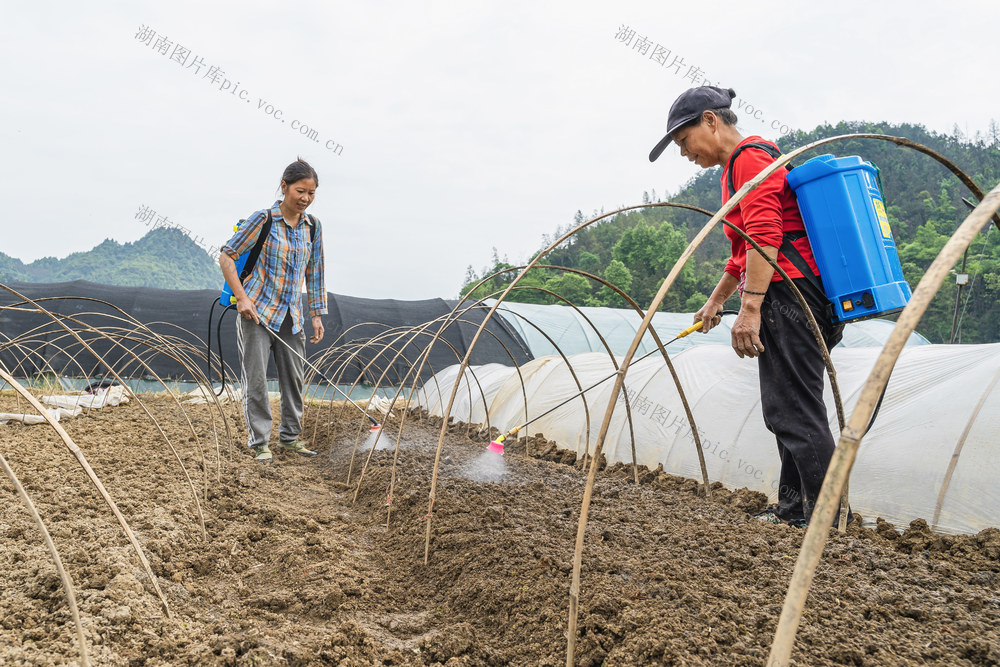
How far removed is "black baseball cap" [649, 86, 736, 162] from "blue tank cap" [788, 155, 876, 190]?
0.52 meters

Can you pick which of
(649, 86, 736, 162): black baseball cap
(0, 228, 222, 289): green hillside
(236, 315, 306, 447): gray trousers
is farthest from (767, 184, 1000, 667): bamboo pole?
(0, 228, 222, 289): green hillside

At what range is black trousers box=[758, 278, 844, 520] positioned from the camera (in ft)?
9.16

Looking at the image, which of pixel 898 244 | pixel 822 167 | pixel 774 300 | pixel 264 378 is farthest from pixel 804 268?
pixel 898 244

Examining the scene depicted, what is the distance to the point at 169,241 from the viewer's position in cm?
6378

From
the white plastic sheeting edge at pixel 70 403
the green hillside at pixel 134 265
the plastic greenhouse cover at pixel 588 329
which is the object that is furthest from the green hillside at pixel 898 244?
the green hillside at pixel 134 265

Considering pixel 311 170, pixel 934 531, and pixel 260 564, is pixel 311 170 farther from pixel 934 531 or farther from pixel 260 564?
pixel 934 531

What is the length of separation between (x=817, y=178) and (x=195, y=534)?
356 centimetres

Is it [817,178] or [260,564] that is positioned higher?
[817,178]

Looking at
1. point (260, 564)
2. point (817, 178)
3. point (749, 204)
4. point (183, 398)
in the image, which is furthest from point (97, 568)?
point (183, 398)

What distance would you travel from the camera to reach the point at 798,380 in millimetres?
2867

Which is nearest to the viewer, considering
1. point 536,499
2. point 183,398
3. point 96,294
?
point 536,499

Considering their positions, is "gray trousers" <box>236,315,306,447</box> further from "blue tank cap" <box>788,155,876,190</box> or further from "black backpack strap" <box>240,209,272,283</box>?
"blue tank cap" <box>788,155,876,190</box>

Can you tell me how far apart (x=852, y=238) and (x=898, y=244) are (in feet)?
123

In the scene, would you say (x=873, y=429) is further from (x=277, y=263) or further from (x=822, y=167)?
(x=277, y=263)
